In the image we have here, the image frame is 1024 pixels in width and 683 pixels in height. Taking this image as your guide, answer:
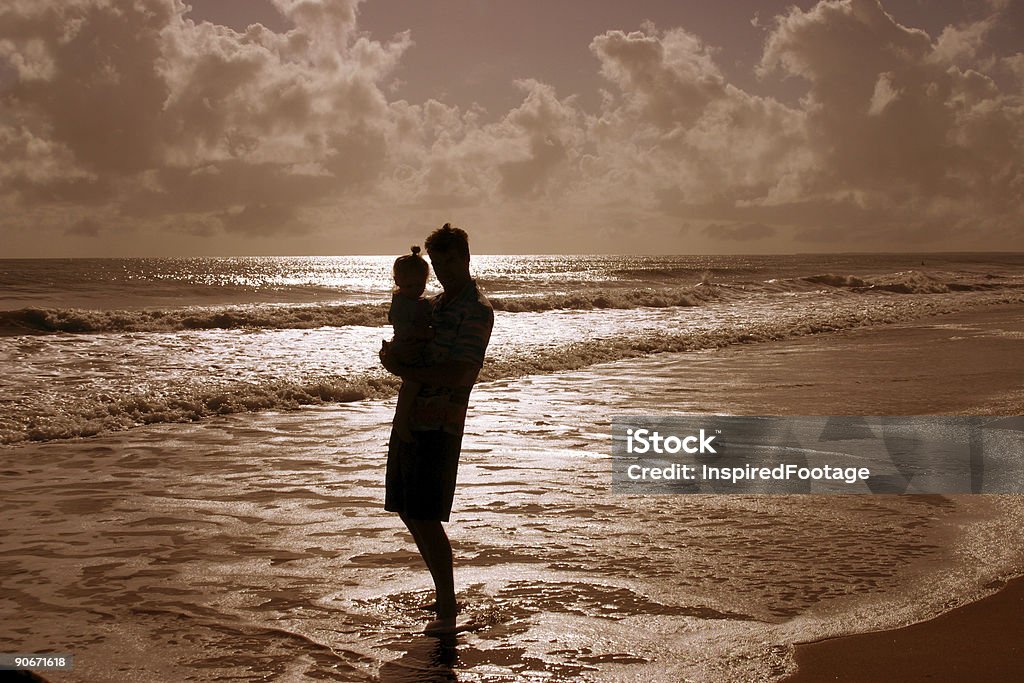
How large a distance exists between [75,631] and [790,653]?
3.44 m

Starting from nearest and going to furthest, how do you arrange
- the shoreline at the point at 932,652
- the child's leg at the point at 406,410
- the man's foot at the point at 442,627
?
the shoreline at the point at 932,652
the child's leg at the point at 406,410
the man's foot at the point at 442,627

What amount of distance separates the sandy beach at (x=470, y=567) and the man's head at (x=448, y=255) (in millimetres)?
1719

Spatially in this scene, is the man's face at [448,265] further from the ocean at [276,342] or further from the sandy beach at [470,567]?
the ocean at [276,342]

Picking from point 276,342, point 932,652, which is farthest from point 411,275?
point 276,342

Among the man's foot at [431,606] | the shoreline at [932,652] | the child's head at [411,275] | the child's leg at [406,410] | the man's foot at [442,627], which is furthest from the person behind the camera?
the man's foot at [431,606]

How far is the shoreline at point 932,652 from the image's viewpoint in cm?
385

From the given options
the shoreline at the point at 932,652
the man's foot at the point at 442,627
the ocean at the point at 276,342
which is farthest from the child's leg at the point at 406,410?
the ocean at the point at 276,342

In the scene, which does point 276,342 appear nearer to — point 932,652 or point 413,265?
point 413,265

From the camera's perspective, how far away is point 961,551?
5652 mm

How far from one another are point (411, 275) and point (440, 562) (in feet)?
4.66

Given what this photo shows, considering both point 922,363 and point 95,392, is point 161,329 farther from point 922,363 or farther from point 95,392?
point 922,363

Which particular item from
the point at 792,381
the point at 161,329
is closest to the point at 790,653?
the point at 792,381

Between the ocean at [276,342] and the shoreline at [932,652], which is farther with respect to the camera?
the ocean at [276,342]

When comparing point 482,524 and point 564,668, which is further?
point 482,524
